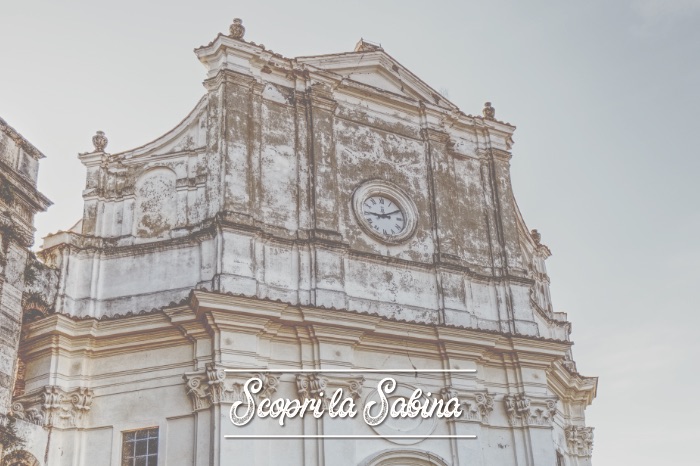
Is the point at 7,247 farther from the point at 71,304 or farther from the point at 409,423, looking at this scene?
the point at 409,423

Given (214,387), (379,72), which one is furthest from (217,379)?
(379,72)

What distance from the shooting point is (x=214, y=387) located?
1406 cm

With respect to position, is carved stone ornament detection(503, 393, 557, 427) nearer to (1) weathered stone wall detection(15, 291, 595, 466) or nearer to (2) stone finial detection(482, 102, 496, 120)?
(1) weathered stone wall detection(15, 291, 595, 466)

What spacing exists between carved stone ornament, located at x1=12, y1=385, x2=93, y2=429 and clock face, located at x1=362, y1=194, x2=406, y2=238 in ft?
20.5

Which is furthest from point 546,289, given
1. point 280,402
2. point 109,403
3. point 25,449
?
point 25,449

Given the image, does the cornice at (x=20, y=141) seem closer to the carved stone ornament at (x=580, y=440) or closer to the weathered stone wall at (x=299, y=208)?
the weathered stone wall at (x=299, y=208)

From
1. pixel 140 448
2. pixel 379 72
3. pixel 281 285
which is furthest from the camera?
pixel 379 72

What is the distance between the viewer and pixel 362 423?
1531 cm

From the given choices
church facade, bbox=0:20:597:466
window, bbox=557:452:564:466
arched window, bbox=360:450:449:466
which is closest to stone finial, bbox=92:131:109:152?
church facade, bbox=0:20:597:466

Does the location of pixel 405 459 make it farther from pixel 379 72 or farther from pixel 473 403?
pixel 379 72

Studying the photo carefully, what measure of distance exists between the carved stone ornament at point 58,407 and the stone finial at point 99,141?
15.8ft

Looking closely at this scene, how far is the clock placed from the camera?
17.3m

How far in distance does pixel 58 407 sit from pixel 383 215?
7.14m

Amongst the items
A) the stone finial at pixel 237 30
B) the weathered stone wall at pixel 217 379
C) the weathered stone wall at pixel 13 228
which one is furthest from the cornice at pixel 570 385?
the weathered stone wall at pixel 13 228
